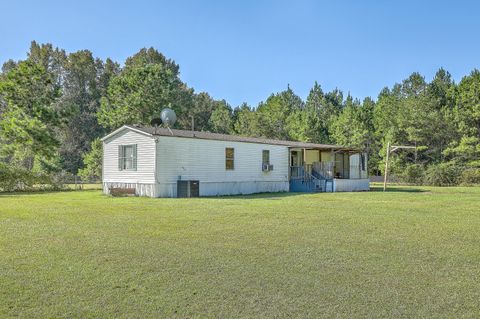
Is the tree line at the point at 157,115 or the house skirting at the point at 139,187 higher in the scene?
the tree line at the point at 157,115

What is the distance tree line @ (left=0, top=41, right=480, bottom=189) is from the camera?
1058 inches

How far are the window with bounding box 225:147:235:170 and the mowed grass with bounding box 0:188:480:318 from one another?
429 inches

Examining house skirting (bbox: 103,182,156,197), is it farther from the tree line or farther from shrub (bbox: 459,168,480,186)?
shrub (bbox: 459,168,480,186)

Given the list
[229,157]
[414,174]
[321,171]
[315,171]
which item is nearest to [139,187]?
[229,157]

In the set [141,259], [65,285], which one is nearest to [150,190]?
[141,259]

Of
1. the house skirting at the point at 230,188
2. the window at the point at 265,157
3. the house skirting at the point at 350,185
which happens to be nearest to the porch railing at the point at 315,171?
the house skirting at the point at 350,185

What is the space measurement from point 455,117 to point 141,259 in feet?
116

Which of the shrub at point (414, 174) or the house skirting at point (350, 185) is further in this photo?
the shrub at point (414, 174)

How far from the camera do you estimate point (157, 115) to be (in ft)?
125

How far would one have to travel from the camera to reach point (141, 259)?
5.68 metres

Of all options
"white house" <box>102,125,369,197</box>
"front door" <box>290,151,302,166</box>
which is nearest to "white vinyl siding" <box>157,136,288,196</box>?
"white house" <box>102,125,369,197</box>

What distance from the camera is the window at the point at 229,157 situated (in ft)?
66.3

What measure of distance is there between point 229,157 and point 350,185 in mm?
7670

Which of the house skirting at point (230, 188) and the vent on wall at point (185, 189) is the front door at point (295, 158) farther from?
the vent on wall at point (185, 189)
